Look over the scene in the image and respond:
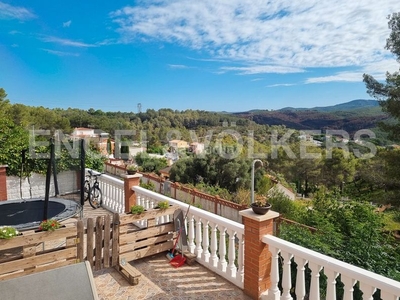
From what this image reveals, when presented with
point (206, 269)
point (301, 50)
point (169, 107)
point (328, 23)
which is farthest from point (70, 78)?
point (206, 269)

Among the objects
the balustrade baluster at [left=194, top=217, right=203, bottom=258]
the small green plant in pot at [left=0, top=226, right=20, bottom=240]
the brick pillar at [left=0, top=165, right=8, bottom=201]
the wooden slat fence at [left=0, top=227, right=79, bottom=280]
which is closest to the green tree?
the balustrade baluster at [left=194, top=217, right=203, bottom=258]

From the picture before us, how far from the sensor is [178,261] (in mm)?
3500

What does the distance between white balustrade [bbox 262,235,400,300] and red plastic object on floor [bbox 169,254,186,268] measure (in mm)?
1207

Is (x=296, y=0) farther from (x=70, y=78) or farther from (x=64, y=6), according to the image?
(x=70, y=78)

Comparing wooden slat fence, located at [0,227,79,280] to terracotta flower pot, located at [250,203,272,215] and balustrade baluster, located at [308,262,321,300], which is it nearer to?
terracotta flower pot, located at [250,203,272,215]

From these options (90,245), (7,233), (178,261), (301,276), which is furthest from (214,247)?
(7,233)

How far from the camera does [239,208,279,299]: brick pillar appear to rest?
8.66ft

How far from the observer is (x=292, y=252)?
7.95 ft

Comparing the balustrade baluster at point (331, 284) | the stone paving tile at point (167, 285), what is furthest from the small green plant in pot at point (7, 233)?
the balustrade baluster at point (331, 284)

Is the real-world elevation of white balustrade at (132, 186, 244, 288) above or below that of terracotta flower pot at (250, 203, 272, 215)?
below

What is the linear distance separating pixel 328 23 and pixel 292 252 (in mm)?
13077

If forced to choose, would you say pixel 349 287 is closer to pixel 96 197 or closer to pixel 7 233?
pixel 7 233

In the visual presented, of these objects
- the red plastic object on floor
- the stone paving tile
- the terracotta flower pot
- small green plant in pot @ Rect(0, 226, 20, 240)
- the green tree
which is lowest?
the stone paving tile

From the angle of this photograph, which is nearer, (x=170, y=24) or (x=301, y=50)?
(x=170, y=24)
